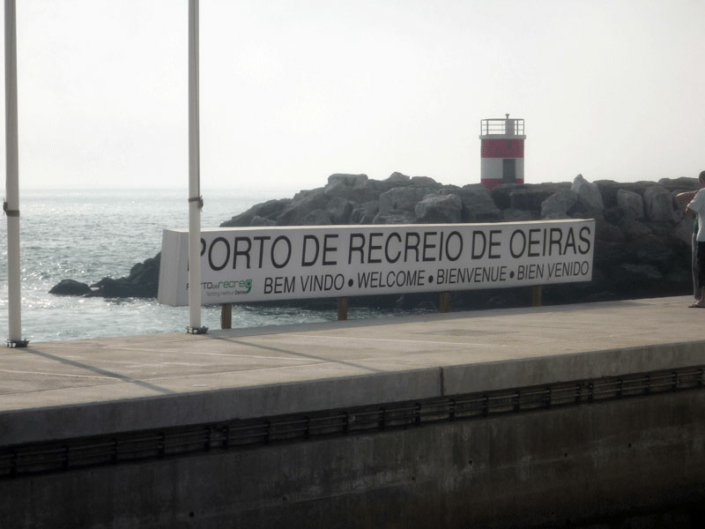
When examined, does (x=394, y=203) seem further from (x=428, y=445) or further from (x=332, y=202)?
(x=428, y=445)

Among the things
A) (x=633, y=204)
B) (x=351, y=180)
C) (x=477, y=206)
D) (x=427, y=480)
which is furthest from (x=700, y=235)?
(x=351, y=180)

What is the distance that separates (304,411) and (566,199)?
38.6 meters

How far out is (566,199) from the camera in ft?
147

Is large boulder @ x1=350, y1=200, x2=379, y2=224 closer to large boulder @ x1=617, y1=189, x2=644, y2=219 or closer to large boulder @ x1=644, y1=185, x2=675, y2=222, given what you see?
large boulder @ x1=617, y1=189, x2=644, y2=219

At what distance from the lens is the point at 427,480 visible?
25.9 feet

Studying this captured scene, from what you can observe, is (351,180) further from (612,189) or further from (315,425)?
(315,425)

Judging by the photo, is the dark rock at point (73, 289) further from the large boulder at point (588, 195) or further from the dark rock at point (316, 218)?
the large boulder at point (588, 195)

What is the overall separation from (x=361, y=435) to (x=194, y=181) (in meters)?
4.59

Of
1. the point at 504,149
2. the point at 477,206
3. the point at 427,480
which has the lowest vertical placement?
the point at 427,480

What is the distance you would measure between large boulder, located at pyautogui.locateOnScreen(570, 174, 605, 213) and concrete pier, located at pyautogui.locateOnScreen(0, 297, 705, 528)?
3499 centimetres

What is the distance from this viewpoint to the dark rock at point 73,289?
5788 cm

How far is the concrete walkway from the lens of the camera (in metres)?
6.80

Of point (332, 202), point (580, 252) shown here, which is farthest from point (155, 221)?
point (580, 252)

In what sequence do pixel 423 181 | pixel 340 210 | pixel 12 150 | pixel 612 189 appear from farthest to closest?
pixel 423 181, pixel 340 210, pixel 612 189, pixel 12 150
